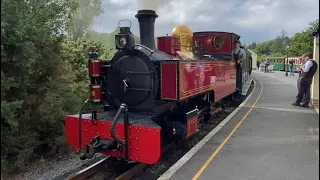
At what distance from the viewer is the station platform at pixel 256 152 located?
423 cm

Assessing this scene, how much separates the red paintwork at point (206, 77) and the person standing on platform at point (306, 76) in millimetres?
2199

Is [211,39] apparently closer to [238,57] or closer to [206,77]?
[238,57]

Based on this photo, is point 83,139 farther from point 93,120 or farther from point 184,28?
point 184,28

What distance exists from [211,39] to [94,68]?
192 inches

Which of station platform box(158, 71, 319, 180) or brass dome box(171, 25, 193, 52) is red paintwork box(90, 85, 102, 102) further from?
brass dome box(171, 25, 193, 52)

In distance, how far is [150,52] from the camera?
16.5ft

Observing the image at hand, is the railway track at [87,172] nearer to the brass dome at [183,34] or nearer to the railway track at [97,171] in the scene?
the railway track at [97,171]

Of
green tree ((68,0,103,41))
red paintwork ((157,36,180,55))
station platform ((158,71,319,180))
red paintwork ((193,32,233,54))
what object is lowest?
station platform ((158,71,319,180))

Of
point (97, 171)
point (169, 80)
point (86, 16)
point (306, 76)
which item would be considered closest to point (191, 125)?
point (169, 80)

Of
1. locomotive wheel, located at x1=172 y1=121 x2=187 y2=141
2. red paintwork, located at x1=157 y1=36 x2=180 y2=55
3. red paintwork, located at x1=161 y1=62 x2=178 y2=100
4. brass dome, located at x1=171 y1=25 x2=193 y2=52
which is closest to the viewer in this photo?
red paintwork, located at x1=161 y1=62 x2=178 y2=100

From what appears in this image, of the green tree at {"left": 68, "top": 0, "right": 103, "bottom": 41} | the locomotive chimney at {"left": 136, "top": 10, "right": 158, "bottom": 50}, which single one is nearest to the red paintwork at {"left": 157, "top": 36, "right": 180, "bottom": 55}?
the locomotive chimney at {"left": 136, "top": 10, "right": 158, "bottom": 50}

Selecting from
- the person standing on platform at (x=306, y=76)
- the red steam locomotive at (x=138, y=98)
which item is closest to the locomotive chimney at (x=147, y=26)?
the red steam locomotive at (x=138, y=98)

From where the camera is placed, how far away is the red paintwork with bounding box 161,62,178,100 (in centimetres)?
477

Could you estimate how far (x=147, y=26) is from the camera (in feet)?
16.8
